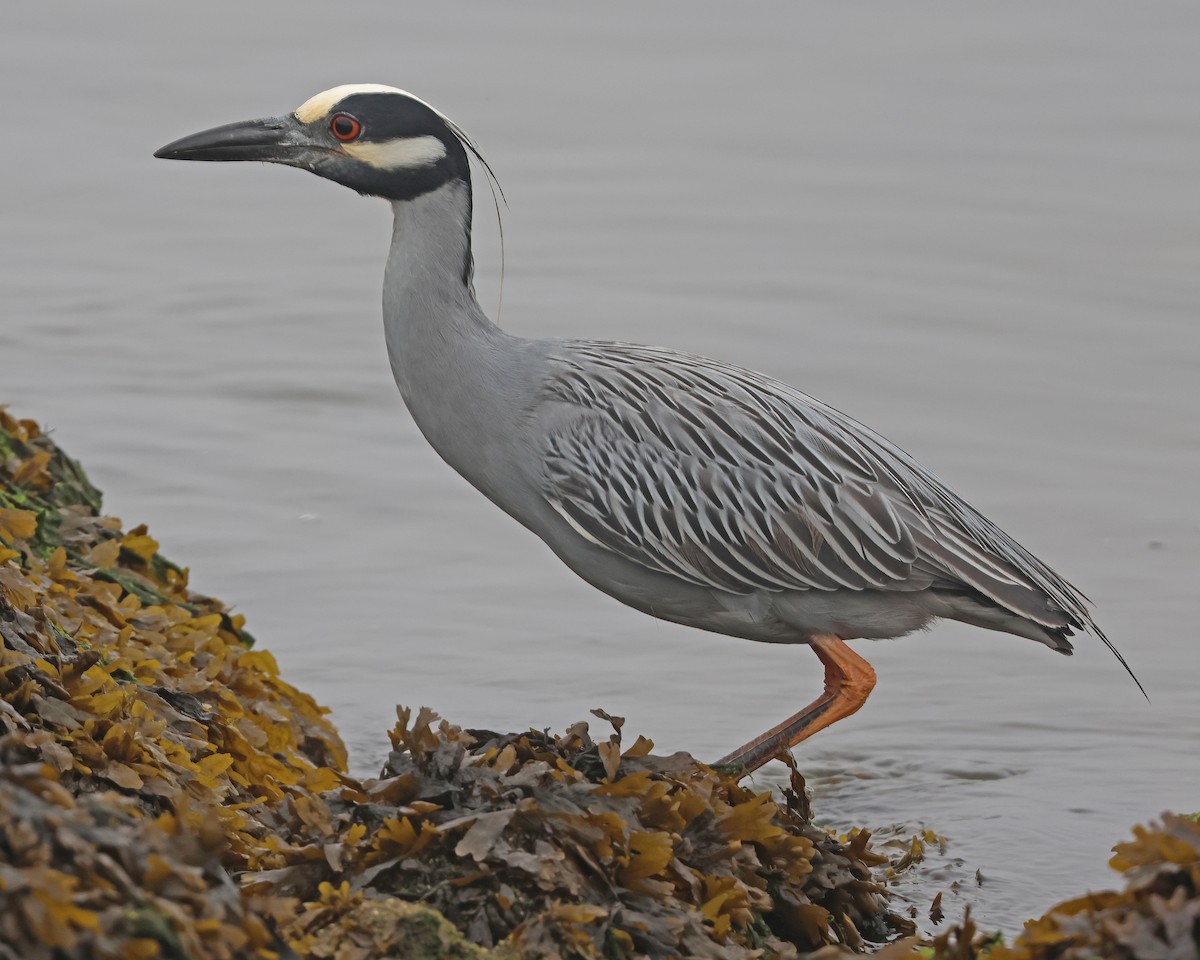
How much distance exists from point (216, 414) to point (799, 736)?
594 centimetres

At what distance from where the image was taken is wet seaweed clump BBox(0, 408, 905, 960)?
3359 mm

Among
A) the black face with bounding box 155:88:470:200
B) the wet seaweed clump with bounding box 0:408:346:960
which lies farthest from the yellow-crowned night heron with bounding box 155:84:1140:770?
the wet seaweed clump with bounding box 0:408:346:960

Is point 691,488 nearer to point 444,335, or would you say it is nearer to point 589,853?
point 444,335

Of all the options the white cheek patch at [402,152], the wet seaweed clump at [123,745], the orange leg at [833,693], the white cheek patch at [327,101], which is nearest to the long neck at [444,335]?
the white cheek patch at [402,152]

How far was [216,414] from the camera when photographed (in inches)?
435

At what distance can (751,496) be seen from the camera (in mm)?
6223

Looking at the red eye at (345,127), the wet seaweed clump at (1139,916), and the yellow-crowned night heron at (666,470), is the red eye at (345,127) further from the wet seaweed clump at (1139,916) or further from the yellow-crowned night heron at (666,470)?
the wet seaweed clump at (1139,916)

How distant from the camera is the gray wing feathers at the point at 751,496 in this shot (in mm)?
6023

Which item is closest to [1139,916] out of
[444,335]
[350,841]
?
[350,841]

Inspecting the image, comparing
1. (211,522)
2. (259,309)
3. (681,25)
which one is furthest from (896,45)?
(211,522)

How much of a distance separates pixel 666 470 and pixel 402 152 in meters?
1.42

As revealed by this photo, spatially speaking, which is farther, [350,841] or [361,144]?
[361,144]

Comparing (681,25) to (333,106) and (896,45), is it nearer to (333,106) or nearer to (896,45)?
(896,45)

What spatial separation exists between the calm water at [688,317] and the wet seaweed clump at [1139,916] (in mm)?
2240
